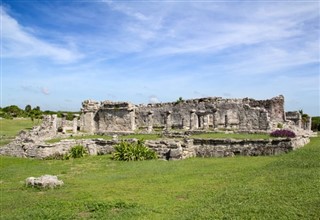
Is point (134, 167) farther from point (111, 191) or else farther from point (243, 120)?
point (243, 120)

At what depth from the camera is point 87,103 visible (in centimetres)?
3750

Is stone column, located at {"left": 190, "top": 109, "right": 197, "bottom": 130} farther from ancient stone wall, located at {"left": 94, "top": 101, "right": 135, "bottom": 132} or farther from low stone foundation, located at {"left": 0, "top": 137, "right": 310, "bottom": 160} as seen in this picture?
low stone foundation, located at {"left": 0, "top": 137, "right": 310, "bottom": 160}

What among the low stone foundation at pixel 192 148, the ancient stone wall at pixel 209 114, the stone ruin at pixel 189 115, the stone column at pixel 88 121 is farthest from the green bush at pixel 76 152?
the stone column at pixel 88 121

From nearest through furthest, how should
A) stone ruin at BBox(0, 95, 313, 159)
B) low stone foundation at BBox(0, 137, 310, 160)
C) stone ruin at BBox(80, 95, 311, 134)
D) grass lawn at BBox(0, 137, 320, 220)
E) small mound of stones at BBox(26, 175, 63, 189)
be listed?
1. grass lawn at BBox(0, 137, 320, 220)
2. small mound of stones at BBox(26, 175, 63, 189)
3. low stone foundation at BBox(0, 137, 310, 160)
4. stone ruin at BBox(0, 95, 313, 159)
5. stone ruin at BBox(80, 95, 311, 134)

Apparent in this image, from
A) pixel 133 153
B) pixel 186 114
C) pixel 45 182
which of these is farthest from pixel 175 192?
pixel 186 114

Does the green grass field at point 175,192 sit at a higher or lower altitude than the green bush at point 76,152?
lower

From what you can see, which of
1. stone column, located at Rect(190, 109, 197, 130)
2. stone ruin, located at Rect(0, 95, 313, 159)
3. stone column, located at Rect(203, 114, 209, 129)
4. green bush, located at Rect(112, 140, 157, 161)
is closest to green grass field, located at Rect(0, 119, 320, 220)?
green bush, located at Rect(112, 140, 157, 161)

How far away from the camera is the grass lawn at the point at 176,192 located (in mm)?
8672

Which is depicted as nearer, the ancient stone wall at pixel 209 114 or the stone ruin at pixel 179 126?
the stone ruin at pixel 179 126

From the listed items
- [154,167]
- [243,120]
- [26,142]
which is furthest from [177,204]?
[243,120]

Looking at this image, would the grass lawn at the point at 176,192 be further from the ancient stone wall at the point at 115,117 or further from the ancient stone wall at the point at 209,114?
the ancient stone wall at the point at 115,117

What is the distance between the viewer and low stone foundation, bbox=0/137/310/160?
1889 cm

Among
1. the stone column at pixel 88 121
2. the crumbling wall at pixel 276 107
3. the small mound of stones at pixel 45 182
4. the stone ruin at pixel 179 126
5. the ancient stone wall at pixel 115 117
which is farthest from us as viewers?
the stone column at pixel 88 121

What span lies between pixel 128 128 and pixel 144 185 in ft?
81.0
